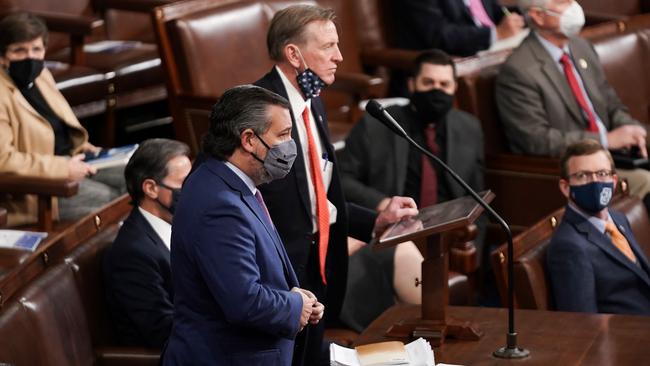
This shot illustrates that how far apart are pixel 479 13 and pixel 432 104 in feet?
6.21

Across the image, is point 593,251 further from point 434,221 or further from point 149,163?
point 149,163

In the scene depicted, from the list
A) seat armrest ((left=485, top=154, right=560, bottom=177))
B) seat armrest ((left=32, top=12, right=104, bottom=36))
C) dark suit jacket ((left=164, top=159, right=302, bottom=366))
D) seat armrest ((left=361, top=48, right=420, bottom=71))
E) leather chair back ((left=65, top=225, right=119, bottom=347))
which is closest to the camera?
dark suit jacket ((left=164, top=159, right=302, bottom=366))

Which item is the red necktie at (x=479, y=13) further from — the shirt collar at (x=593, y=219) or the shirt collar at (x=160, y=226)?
the shirt collar at (x=160, y=226)

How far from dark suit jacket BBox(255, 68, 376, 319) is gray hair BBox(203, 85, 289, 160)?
2.24 ft

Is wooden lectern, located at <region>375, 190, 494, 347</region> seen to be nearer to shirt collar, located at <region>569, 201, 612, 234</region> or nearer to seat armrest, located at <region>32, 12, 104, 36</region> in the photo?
shirt collar, located at <region>569, 201, 612, 234</region>

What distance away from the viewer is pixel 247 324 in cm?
258

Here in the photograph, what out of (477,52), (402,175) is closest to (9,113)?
(402,175)

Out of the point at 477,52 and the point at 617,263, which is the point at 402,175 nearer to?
the point at 617,263

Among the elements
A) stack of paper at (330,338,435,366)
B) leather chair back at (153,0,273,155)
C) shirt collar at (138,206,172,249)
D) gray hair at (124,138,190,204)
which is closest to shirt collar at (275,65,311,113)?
gray hair at (124,138,190,204)

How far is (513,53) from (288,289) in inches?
→ 103

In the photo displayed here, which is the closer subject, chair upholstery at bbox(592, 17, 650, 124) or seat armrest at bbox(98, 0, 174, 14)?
chair upholstery at bbox(592, 17, 650, 124)

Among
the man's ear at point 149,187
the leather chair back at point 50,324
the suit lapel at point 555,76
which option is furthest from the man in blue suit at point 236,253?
the suit lapel at point 555,76

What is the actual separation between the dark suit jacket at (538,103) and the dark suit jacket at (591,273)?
1.22m

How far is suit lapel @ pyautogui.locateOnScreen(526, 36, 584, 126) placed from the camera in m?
5.11
